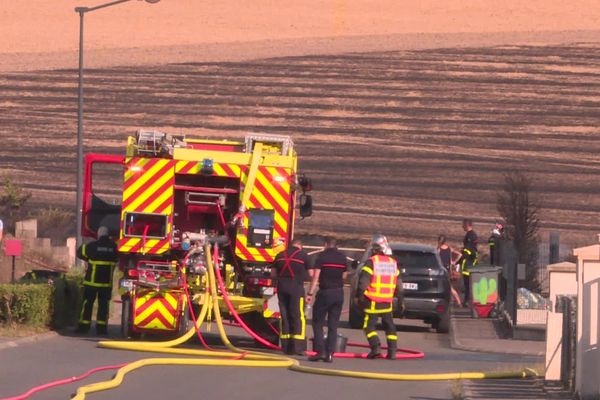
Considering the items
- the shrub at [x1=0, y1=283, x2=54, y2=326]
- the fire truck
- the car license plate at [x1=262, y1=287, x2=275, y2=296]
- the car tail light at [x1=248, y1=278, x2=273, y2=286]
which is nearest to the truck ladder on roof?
the fire truck

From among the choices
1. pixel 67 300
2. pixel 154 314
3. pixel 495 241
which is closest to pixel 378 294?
pixel 154 314

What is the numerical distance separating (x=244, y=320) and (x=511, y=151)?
37.2 m

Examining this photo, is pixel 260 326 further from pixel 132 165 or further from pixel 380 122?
pixel 380 122

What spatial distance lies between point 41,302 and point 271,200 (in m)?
3.38

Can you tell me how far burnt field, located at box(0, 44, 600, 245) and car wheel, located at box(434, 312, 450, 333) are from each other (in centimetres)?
1906

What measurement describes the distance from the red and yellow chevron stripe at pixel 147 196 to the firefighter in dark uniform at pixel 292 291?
1816 millimetres

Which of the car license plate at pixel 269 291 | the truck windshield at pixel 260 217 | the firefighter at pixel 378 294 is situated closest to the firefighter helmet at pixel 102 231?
the truck windshield at pixel 260 217

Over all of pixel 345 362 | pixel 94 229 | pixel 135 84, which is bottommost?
pixel 345 362

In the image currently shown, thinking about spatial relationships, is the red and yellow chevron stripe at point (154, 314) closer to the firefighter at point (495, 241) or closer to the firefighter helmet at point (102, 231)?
the firefighter helmet at point (102, 231)

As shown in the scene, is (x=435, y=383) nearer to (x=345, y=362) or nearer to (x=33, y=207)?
(x=345, y=362)

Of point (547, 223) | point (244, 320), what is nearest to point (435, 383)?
point (244, 320)

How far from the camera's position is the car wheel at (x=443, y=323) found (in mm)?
25734

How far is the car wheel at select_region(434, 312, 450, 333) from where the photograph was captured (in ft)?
84.4

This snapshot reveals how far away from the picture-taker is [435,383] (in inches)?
653
